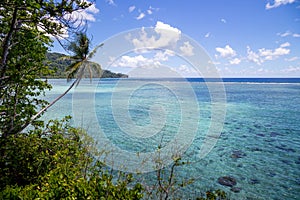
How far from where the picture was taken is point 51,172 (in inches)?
162

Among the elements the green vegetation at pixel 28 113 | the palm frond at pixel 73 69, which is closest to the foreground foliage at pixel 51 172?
the green vegetation at pixel 28 113

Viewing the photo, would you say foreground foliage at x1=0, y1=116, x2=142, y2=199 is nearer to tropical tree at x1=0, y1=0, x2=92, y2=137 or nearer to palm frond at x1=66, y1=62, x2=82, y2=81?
tropical tree at x1=0, y1=0, x2=92, y2=137

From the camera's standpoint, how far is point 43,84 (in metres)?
7.26

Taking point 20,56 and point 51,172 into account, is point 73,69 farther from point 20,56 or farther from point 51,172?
point 51,172

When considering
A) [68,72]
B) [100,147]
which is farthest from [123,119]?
[68,72]

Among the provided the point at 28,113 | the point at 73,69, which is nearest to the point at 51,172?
the point at 28,113

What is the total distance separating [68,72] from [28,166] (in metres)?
8.90

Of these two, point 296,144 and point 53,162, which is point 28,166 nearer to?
point 53,162

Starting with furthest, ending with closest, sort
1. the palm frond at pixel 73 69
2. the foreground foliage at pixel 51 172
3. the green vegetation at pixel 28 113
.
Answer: the palm frond at pixel 73 69, the green vegetation at pixel 28 113, the foreground foliage at pixel 51 172

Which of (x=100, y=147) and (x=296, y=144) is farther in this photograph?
(x=296, y=144)

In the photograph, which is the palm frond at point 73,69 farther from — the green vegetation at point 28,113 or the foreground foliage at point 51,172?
the foreground foliage at point 51,172

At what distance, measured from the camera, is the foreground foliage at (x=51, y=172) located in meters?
3.35

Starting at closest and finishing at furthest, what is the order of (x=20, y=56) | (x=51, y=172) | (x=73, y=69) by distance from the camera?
(x=51, y=172)
(x=20, y=56)
(x=73, y=69)

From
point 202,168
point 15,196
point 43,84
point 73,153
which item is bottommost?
point 202,168
